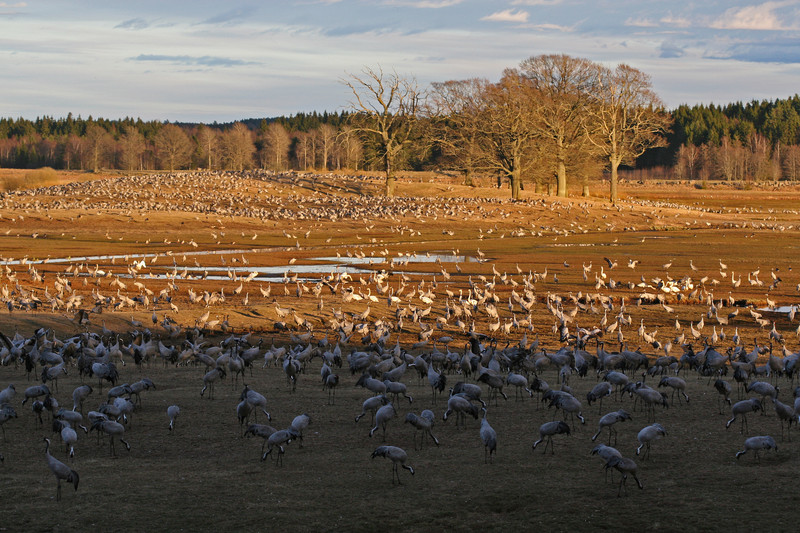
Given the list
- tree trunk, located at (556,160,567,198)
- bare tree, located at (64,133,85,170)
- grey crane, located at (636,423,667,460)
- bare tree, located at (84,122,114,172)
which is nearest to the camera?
grey crane, located at (636,423,667,460)

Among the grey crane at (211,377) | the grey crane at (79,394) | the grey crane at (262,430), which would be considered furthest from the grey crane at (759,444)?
the grey crane at (79,394)

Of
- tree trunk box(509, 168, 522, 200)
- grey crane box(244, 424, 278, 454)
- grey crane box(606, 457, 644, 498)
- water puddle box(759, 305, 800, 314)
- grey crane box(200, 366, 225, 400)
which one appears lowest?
water puddle box(759, 305, 800, 314)

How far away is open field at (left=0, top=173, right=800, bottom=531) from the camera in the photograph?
887 centimetres

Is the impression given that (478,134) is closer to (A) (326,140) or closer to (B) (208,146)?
(A) (326,140)

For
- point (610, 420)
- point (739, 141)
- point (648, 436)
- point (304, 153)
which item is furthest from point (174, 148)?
point (648, 436)

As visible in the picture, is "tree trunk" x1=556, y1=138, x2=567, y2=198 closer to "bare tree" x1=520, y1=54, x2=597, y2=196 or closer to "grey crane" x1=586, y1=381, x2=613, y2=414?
"bare tree" x1=520, y1=54, x2=597, y2=196

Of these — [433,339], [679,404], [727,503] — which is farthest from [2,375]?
[727,503]

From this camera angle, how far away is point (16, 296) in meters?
26.0

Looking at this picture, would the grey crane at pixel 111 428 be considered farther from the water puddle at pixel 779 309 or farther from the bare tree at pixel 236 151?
the bare tree at pixel 236 151

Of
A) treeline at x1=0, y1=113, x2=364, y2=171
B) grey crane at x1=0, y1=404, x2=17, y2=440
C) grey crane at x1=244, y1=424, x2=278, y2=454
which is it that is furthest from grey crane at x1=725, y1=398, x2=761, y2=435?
treeline at x1=0, y1=113, x2=364, y2=171

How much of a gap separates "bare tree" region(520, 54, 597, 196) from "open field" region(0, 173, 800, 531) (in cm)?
1785

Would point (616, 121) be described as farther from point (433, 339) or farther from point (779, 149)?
point (779, 149)

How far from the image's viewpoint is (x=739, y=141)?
516 feet

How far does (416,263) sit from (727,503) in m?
30.2
